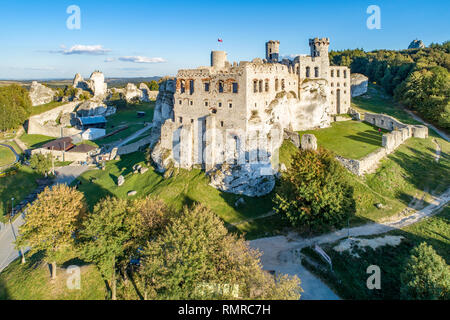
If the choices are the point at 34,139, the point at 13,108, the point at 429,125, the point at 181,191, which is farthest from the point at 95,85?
the point at 429,125

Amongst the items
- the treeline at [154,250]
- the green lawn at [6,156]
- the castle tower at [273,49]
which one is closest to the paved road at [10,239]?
the treeline at [154,250]

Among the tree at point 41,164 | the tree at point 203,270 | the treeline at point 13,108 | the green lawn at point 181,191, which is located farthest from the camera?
the treeline at point 13,108

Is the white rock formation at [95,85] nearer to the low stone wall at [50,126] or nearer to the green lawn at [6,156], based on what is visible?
the low stone wall at [50,126]

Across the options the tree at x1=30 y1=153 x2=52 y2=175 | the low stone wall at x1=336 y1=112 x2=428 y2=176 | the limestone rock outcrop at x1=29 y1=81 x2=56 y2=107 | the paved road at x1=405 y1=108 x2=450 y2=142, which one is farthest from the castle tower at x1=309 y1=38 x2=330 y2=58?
the limestone rock outcrop at x1=29 y1=81 x2=56 y2=107

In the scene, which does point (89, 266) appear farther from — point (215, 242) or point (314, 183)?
point (314, 183)

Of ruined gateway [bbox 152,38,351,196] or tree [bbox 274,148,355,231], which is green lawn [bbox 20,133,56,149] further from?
tree [bbox 274,148,355,231]

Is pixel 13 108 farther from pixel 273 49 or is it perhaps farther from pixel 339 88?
pixel 339 88
